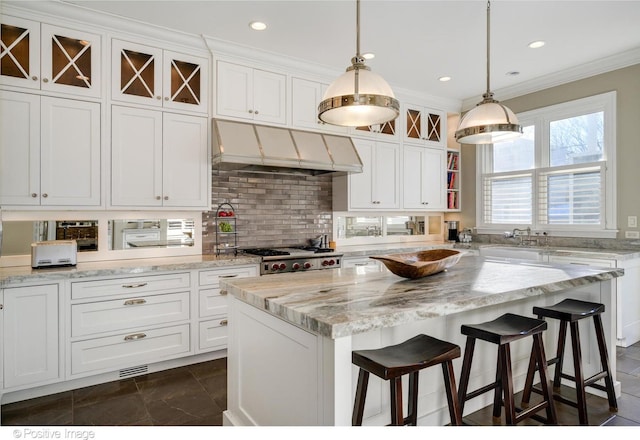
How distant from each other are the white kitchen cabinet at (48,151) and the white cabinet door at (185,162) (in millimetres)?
534

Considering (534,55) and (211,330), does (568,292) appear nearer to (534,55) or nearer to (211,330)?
(534,55)

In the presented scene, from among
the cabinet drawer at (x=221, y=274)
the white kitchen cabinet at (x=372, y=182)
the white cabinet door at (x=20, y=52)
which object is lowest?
the cabinet drawer at (x=221, y=274)

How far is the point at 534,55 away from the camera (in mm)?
Answer: 4039

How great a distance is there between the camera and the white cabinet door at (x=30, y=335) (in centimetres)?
265

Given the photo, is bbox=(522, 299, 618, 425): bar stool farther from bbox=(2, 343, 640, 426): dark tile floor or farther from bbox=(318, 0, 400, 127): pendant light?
bbox=(318, 0, 400, 127): pendant light

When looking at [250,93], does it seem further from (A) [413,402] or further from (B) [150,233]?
(A) [413,402]

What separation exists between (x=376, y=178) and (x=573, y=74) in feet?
7.95

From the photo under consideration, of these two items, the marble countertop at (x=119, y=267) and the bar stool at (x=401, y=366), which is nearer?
the bar stool at (x=401, y=366)

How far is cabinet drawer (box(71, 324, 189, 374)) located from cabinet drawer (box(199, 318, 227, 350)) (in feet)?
0.44

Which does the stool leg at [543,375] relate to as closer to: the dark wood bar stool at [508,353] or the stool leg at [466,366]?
the dark wood bar stool at [508,353]

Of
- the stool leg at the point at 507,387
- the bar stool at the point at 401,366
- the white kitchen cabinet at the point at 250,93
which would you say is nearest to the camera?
the bar stool at the point at 401,366

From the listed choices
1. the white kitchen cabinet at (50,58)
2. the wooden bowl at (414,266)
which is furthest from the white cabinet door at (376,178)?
the white kitchen cabinet at (50,58)
